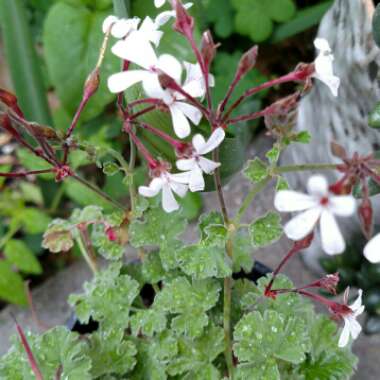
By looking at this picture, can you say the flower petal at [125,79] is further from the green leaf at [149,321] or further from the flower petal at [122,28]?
the green leaf at [149,321]

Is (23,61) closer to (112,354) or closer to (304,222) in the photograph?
(112,354)

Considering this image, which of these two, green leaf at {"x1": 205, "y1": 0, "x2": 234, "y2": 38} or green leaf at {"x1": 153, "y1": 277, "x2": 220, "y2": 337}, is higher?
green leaf at {"x1": 205, "y1": 0, "x2": 234, "y2": 38}

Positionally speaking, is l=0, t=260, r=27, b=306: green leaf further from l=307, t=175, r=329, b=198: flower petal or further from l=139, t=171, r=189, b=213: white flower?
l=307, t=175, r=329, b=198: flower petal

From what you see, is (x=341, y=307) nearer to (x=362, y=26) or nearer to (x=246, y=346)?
(x=246, y=346)

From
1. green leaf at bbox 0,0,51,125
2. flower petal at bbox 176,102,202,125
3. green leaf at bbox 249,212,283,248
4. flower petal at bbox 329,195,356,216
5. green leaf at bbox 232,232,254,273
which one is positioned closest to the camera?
flower petal at bbox 329,195,356,216

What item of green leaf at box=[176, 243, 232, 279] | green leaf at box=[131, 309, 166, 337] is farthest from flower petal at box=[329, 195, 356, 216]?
green leaf at box=[131, 309, 166, 337]

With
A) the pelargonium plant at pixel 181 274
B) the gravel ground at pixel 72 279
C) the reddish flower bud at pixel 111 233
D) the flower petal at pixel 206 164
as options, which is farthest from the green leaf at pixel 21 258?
the flower petal at pixel 206 164
